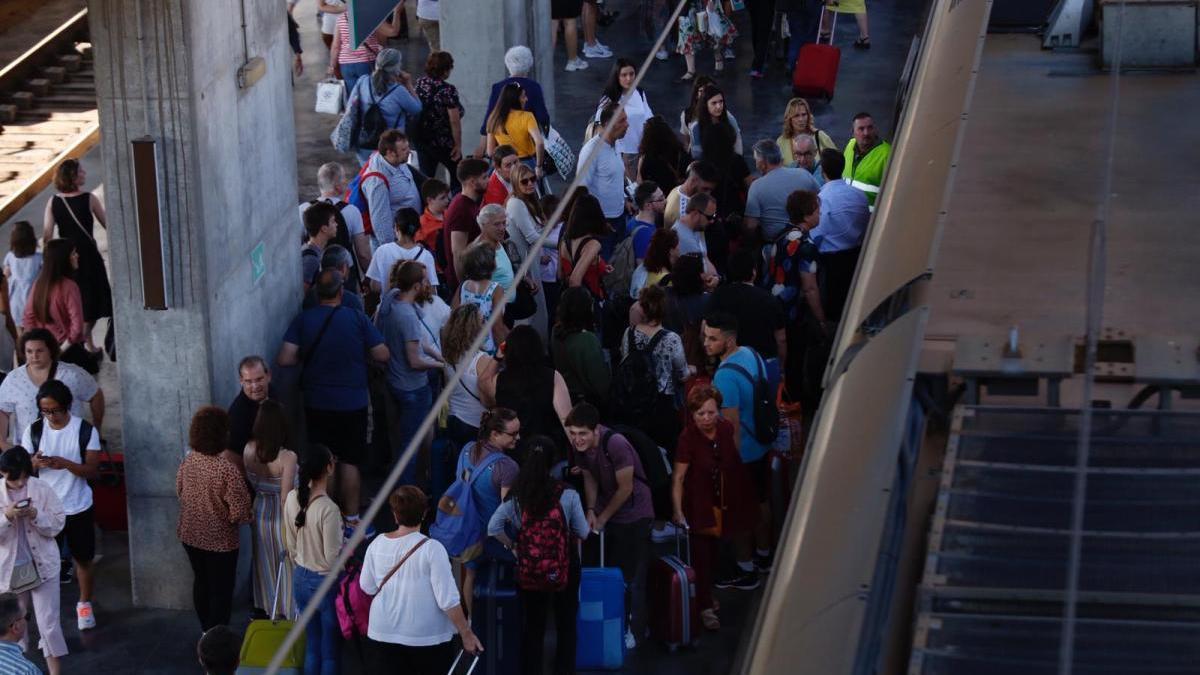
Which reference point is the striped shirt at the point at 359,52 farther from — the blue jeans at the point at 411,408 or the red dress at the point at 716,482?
the red dress at the point at 716,482

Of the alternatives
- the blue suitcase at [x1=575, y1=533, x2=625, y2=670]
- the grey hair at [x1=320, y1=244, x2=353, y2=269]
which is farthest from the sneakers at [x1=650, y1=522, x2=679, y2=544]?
the grey hair at [x1=320, y1=244, x2=353, y2=269]

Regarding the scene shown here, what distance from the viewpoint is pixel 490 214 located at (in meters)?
10.5

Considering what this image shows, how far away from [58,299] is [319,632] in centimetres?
393

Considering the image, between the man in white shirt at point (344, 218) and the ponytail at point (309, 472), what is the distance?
332 centimetres

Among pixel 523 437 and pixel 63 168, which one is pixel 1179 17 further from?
pixel 63 168

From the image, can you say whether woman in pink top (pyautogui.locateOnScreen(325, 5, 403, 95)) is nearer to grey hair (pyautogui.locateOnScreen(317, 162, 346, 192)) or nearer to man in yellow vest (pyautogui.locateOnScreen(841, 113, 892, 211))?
grey hair (pyautogui.locateOnScreen(317, 162, 346, 192))

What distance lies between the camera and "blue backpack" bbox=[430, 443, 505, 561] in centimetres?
820

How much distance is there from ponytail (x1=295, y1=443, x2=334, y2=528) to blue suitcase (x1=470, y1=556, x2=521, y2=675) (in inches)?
34.3

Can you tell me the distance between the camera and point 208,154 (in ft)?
29.2

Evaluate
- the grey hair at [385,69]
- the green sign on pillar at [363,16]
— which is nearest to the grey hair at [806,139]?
the green sign on pillar at [363,16]

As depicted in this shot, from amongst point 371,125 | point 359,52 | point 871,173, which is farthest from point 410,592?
point 359,52

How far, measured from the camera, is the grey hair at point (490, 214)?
414 inches

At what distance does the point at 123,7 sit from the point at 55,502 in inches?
93.5

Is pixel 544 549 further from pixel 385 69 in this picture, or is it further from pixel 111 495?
pixel 385 69
